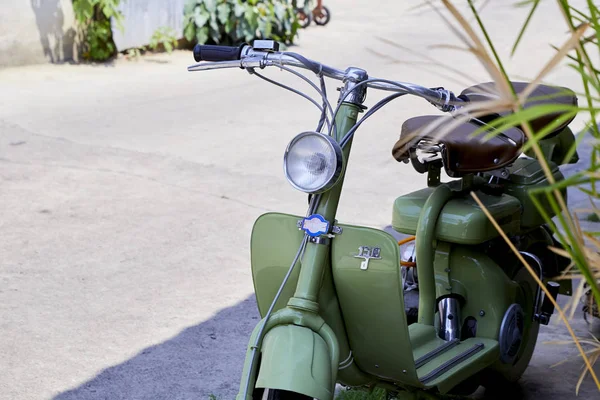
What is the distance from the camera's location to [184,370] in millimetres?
3555

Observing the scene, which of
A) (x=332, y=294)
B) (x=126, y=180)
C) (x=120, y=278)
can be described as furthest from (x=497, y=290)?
(x=126, y=180)

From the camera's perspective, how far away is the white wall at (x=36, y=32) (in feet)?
29.9

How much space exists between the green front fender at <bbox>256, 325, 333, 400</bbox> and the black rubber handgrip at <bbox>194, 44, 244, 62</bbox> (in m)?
0.82

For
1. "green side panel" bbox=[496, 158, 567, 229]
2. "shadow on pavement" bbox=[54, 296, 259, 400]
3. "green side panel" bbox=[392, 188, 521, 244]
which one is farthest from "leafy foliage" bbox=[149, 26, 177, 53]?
"green side panel" bbox=[392, 188, 521, 244]

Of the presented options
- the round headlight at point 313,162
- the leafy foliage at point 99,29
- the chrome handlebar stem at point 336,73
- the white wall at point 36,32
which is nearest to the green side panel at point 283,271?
the round headlight at point 313,162

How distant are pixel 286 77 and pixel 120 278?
18.3ft

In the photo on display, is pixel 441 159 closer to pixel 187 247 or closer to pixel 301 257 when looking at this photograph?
pixel 301 257

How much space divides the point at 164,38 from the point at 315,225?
8.64 m

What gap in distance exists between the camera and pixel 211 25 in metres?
11.0

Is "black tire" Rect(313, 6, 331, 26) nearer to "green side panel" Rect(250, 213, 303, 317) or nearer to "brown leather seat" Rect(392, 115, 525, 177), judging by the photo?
"brown leather seat" Rect(392, 115, 525, 177)

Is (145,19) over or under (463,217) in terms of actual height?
over

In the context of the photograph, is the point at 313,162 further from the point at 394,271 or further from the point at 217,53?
the point at 217,53

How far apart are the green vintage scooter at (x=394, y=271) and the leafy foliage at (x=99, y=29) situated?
292 inches

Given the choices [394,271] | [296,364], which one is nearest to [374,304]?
[394,271]
